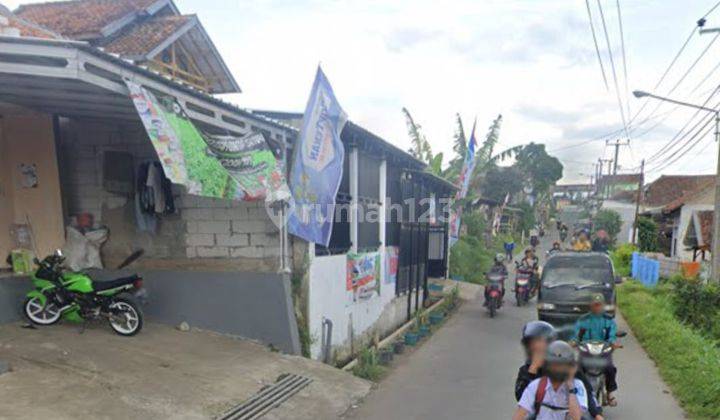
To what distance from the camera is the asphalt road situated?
A: 6625mm

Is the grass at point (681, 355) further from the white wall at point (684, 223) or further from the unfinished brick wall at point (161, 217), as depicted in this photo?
the white wall at point (684, 223)

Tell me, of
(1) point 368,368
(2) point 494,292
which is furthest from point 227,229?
(2) point 494,292

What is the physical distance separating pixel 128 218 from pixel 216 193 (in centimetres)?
308

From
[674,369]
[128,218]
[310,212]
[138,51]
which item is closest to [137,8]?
[138,51]

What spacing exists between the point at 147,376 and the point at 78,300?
6.46ft

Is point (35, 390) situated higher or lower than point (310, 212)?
lower

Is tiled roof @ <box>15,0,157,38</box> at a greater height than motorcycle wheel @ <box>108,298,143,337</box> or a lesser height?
greater

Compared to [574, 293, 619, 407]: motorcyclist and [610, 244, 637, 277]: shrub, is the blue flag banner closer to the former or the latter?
[574, 293, 619, 407]: motorcyclist

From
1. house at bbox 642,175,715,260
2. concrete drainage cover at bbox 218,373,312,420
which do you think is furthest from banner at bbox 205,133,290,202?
house at bbox 642,175,715,260

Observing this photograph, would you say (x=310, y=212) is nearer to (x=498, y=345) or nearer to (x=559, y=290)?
(x=498, y=345)

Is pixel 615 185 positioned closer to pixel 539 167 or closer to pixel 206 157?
pixel 539 167

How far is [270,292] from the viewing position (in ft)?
24.2

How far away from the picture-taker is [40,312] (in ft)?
22.5

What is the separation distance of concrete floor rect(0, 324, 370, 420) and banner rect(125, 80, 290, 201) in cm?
214
